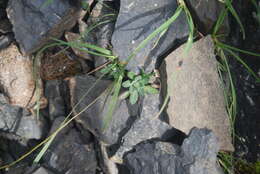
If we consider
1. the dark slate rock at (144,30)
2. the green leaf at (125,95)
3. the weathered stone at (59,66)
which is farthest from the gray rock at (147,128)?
the weathered stone at (59,66)

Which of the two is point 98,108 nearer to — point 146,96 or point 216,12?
point 146,96

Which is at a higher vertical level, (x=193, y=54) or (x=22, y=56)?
(x=22, y=56)

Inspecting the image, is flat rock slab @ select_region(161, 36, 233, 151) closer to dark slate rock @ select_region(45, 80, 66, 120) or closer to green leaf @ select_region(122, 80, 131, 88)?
green leaf @ select_region(122, 80, 131, 88)

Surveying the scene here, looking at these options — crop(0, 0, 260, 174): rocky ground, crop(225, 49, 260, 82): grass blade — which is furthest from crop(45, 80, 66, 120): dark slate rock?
crop(225, 49, 260, 82): grass blade

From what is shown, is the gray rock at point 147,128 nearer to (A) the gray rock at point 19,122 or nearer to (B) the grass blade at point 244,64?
(B) the grass blade at point 244,64

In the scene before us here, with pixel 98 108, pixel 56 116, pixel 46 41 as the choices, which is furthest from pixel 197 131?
pixel 46 41
